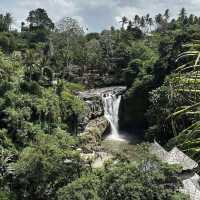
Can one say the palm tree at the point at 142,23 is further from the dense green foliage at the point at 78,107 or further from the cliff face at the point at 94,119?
the cliff face at the point at 94,119

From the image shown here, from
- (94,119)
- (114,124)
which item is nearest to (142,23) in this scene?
(114,124)

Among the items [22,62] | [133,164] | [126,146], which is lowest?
[126,146]

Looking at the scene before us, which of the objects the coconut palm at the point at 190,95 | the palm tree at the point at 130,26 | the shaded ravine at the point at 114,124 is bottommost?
the shaded ravine at the point at 114,124

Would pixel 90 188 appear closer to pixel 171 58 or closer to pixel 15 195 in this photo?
pixel 15 195

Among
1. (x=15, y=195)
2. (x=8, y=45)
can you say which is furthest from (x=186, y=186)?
(x=8, y=45)

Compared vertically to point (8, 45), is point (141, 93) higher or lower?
lower

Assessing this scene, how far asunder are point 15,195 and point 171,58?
21.4 metres

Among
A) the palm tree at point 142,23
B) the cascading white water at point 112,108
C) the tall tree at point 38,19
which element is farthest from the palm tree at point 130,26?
the cascading white water at point 112,108

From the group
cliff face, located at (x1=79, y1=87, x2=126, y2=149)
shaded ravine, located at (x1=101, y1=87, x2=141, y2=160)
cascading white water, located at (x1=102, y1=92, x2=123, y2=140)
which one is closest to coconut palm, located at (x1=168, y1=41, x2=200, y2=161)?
cliff face, located at (x1=79, y1=87, x2=126, y2=149)

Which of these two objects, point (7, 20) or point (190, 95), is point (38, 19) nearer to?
point (7, 20)

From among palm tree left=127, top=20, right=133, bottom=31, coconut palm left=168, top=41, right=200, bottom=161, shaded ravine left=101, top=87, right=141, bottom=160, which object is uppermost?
palm tree left=127, top=20, right=133, bottom=31

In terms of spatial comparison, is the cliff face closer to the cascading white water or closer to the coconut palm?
Answer: the cascading white water

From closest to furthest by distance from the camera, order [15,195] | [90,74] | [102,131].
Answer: [15,195]
[102,131]
[90,74]

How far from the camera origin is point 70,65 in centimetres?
6312
